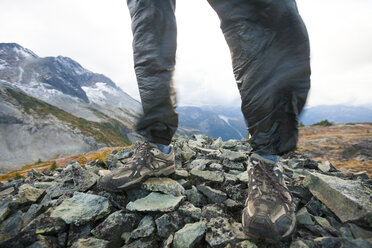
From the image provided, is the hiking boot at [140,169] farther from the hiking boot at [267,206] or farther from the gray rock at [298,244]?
the gray rock at [298,244]

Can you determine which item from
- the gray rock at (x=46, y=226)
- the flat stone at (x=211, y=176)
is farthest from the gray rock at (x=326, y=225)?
the gray rock at (x=46, y=226)

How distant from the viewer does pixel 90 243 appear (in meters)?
1.75

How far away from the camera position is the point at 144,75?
233 centimetres

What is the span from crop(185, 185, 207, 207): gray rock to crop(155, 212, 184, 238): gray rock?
365 mm

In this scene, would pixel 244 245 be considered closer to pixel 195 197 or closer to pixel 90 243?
pixel 195 197

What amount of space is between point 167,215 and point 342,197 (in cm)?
189

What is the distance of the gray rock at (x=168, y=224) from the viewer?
187 centimetres

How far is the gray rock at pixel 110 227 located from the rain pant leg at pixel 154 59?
0.99 metres

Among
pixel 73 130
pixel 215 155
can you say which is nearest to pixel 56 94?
pixel 73 130

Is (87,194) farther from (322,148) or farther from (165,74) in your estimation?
(322,148)

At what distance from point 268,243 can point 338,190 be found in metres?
1.16

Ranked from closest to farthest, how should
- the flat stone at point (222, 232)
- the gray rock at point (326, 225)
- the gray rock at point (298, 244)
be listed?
the gray rock at point (298, 244) < the flat stone at point (222, 232) < the gray rock at point (326, 225)

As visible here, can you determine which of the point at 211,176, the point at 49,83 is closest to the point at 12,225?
the point at 211,176

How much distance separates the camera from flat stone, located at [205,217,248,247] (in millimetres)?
1663
